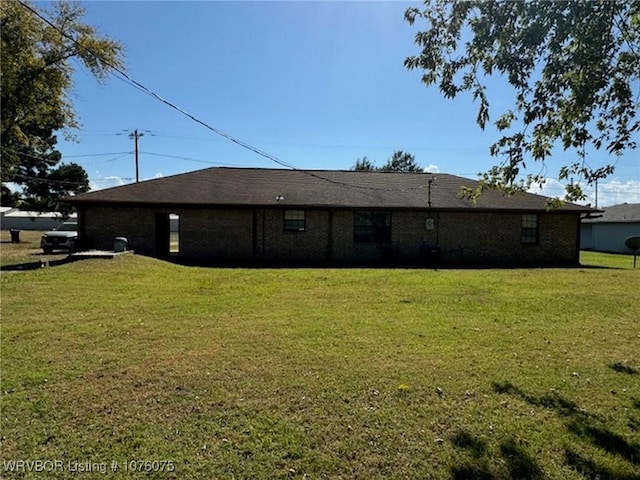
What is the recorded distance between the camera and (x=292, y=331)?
6375mm

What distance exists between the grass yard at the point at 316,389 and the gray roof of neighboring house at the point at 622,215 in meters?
26.4

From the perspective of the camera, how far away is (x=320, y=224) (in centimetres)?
1862

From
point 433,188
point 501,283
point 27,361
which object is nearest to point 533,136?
point 27,361

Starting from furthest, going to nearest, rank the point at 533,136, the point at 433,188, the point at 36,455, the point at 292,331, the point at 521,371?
the point at 433,188 → the point at 292,331 → the point at 533,136 → the point at 521,371 → the point at 36,455

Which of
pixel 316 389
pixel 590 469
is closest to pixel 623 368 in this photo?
pixel 590 469

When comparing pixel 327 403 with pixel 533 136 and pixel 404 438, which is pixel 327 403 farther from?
pixel 533 136

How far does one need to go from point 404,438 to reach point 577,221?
20333 millimetres

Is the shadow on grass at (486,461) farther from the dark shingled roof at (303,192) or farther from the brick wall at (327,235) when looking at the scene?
the dark shingled roof at (303,192)

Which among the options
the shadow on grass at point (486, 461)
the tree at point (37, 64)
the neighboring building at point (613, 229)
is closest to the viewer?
the shadow on grass at point (486, 461)

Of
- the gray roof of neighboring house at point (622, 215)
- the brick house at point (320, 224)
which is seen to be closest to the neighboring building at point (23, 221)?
the brick house at point (320, 224)

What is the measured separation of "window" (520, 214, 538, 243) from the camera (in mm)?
19719

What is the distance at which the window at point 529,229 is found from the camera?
19.7 m

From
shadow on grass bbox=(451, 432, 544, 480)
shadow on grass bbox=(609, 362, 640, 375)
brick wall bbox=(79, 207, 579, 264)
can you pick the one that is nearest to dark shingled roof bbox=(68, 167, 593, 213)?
brick wall bbox=(79, 207, 579, 264)

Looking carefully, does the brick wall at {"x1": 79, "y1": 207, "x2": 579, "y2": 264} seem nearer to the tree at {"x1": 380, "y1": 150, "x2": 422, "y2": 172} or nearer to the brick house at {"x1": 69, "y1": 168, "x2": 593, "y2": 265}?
the brick house at {"x1": 69, "y1": 168, "x2": 593, "y2": 265}
